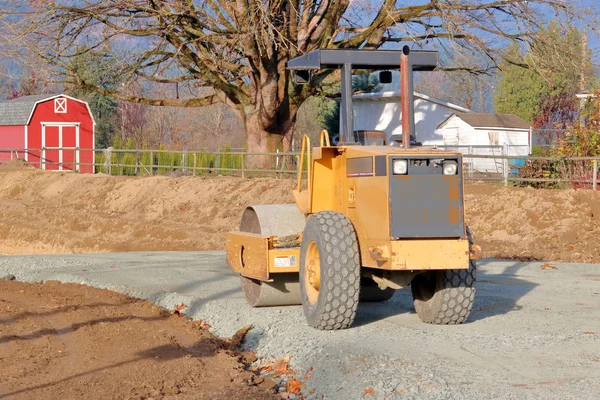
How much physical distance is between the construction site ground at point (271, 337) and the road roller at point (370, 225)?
0.38m

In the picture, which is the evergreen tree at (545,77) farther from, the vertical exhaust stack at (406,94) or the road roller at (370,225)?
the vertical exhaust stack at (406,94)

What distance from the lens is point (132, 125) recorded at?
7825cm

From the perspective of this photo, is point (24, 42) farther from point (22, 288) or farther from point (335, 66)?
point (335, 66)

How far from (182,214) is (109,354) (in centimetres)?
2176

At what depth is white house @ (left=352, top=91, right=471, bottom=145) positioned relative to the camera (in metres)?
52.5

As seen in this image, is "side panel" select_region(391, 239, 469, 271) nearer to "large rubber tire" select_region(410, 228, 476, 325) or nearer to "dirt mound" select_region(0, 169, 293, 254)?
"large rubber tire" select_region(410, 228, 476, 325)

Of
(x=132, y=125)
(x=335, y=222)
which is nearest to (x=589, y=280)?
(x=335, y=222)

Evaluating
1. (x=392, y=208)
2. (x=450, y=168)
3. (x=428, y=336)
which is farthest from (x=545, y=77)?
(x=392, y=208)

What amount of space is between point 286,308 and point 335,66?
313 centimetres

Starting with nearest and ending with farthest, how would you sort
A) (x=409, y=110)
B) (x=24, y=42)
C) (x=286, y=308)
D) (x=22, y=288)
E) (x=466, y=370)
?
(x=466, y=370), (x=409, y=110), (x=286, y=308), (x=22, y=288), (x=24, y=42)

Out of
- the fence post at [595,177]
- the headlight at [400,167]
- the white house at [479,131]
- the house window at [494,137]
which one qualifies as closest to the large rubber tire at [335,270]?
the headlight at [400,167]

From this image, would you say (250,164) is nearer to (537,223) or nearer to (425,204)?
(537,223)

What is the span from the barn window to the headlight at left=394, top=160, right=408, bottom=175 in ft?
148

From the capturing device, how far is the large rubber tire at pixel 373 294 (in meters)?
11.8
